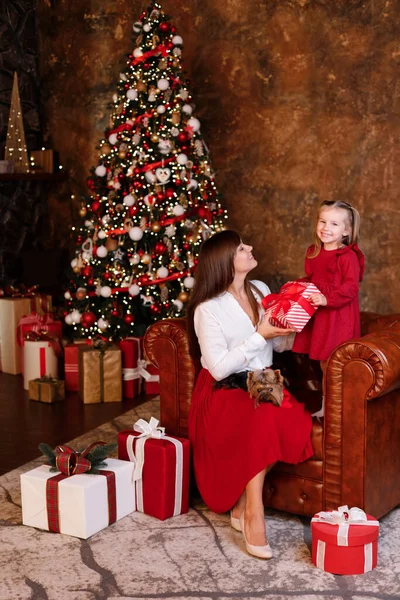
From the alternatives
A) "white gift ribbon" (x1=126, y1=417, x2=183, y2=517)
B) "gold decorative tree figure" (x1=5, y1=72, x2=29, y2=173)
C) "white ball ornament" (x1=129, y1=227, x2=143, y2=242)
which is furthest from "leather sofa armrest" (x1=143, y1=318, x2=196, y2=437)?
"gold decorative tree figure" (x1=5, y1=72, x2=29, y2=173)

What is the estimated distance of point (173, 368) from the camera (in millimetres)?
4203

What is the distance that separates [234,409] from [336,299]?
0.72 meters

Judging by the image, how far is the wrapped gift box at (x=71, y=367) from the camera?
6430mm

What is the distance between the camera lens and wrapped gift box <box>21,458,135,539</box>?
369cm

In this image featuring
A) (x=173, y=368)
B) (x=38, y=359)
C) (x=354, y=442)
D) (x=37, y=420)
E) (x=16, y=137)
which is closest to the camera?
(x=354, y=442)

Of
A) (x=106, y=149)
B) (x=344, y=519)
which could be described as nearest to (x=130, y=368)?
(x=106, y=149)

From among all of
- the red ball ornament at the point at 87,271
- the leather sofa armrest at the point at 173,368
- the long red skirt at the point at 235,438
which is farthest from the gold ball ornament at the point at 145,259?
the long red skirt at the point at 235,438

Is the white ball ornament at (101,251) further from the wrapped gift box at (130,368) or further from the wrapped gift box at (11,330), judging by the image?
the wrapped gift box at (11,330)

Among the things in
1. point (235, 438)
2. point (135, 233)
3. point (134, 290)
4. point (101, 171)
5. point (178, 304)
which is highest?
point (101, 171)

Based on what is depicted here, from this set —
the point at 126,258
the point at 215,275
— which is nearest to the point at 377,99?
the point at 126,258

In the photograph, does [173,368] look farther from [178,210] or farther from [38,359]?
[38,359]

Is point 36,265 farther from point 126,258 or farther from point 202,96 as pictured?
point 202,96

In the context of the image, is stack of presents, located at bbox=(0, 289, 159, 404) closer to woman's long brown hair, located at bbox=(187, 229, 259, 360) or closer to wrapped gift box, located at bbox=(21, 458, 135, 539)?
wrapped gift box, located at bbox=(21, 458, 135, 539)

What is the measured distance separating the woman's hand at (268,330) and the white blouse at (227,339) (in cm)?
3
